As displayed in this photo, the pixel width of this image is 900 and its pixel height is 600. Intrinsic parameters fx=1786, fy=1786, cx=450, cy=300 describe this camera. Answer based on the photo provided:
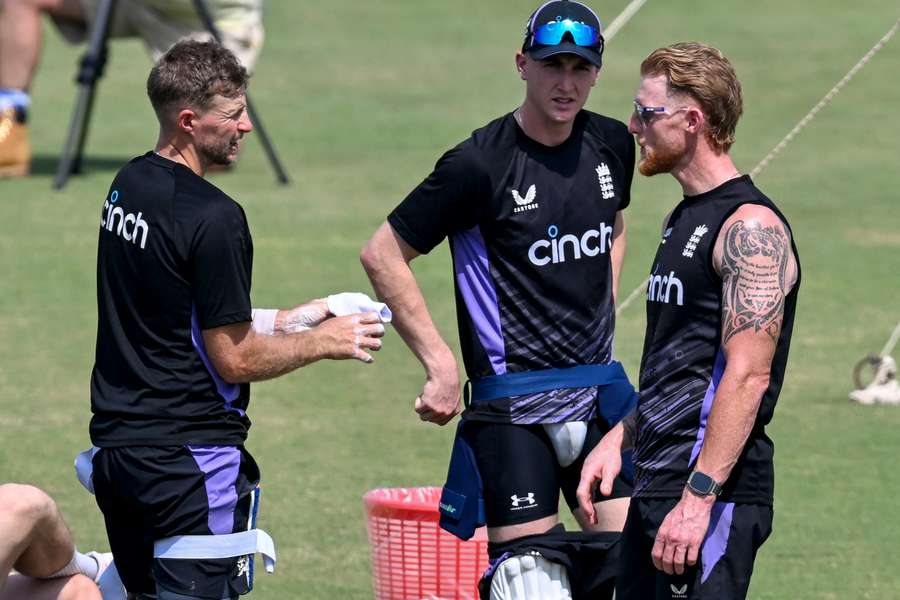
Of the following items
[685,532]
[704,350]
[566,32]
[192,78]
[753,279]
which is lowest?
[685,532]

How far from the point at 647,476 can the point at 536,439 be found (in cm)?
90

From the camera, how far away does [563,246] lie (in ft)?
20.5

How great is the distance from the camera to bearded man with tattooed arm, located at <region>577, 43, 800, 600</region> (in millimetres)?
5086

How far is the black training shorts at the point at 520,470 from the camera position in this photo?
243 inches

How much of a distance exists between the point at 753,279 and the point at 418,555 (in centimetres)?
204

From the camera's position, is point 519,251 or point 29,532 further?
point 519,251

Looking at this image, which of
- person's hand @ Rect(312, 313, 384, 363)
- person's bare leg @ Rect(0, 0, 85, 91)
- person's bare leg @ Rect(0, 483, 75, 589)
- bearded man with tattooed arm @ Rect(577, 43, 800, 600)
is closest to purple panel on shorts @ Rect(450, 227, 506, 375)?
person's hand @ Rect(312, 313, 384, 363)

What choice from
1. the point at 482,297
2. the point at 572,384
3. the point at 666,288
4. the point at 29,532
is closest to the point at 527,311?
the point at 482,297

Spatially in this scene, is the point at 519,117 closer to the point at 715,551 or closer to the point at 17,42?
the point at 715,551

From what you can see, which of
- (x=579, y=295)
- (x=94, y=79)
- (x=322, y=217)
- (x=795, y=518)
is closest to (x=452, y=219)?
(x=579, y=295)

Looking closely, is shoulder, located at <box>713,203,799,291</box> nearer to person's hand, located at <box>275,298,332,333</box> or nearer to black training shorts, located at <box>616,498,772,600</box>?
black training shorts, located at <box>616,498,772,600</box>

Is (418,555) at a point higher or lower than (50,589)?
higher

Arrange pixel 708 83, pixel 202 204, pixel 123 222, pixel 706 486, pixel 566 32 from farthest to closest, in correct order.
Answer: pixel 566 32 < pixel 123 222 < pixel 202 204 < pixel 708 83 < pixel 706 486

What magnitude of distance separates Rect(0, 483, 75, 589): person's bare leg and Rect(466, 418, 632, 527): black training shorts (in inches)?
57.0
